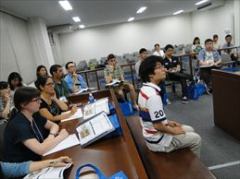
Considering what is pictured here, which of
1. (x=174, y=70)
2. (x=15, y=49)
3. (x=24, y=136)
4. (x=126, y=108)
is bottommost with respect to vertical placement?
(x=126, y=108)

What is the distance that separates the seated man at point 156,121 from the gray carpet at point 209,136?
0.56 meters

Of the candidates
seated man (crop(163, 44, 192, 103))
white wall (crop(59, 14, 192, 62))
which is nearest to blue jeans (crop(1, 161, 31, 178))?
seated man (crop(163, 44, 192, 103))

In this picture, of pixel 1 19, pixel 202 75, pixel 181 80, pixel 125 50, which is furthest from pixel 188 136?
pixel 125 50

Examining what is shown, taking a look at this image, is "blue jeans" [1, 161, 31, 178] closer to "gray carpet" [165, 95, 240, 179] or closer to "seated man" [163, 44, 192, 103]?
"gray carpet" [165, 95, 240, 179]

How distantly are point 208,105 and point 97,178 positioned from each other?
11.6 feet

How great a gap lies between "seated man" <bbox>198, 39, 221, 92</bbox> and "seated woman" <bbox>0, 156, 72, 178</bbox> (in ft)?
14.5

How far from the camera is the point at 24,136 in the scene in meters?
1.46

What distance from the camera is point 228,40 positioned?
7.06 metres

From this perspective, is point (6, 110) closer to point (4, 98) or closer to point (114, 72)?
point (4, 98)

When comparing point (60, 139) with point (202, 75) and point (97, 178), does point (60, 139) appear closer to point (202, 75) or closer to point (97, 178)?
point (97, 178)

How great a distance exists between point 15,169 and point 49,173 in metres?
0.30

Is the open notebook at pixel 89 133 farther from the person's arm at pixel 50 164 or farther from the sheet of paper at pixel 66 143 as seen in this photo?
the person's arm at pixel 50 164

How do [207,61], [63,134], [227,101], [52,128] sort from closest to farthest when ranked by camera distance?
[63,134]
[52,128]
[227,101]
[207,61]

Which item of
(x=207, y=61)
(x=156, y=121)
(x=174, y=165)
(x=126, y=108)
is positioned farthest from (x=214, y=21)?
(x=174, y=165)
